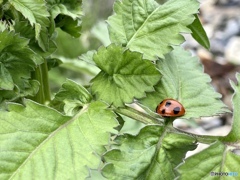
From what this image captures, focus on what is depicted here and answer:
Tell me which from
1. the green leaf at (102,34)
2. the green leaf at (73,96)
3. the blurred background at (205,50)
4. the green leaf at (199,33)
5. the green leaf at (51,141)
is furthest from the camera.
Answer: the blurred background at (205,50)

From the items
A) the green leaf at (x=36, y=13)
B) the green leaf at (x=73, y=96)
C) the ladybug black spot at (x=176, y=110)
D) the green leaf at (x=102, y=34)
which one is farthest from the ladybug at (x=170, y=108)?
the green leaf at (x=102, y=34)

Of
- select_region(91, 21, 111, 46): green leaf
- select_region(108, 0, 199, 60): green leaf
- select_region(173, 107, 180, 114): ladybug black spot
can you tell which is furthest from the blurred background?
select_region(173, 107, 180, 114): ladybug black spot

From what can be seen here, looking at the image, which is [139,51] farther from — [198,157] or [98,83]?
[198,157]

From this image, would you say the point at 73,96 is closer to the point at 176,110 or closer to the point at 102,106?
the point at 102,106

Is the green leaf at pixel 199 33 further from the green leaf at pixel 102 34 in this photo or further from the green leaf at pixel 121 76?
the green leaf at pixel 102 34

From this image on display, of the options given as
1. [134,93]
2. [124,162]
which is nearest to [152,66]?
[134,93]

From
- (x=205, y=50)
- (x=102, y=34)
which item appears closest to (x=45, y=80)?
(x=102, y=34)
